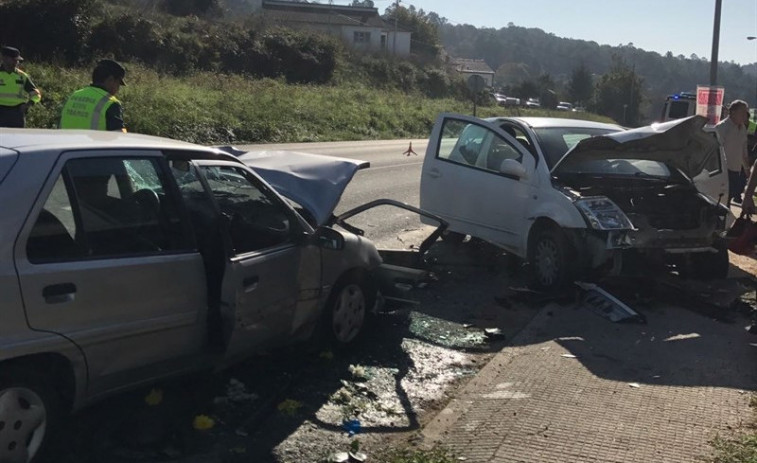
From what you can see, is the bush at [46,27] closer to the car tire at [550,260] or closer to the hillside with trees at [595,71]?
the hillside with trees at [595,71]

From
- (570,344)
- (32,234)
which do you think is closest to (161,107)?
(570,344)

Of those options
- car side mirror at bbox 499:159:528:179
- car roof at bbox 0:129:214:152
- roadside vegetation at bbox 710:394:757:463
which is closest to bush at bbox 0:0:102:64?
car side mirror at bbox 499:159:528:179

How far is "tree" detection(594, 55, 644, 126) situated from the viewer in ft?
227

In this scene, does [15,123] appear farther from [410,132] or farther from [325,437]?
[410,132]

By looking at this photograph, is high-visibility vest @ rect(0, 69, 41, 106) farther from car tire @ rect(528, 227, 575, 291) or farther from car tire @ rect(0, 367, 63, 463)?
car tire @ rect(0, 367, 63, 463)

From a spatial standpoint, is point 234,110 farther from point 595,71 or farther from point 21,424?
point 595,71

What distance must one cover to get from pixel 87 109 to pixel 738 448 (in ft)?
17.4

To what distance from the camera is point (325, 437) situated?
4719mm

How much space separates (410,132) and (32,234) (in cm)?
3584

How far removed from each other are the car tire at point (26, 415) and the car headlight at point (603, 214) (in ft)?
16.4

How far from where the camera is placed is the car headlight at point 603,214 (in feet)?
24.7

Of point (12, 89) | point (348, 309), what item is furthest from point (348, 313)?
point (12, 89)

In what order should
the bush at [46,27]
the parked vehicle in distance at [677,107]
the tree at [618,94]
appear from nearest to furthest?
the parked vehicle in distance at [677,107]
the bush at [46,27]
the tree at [618,94]

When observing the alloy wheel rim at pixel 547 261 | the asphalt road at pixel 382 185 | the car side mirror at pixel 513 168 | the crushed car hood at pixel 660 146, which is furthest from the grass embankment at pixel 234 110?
the crushed car hood at pixel 660 146
